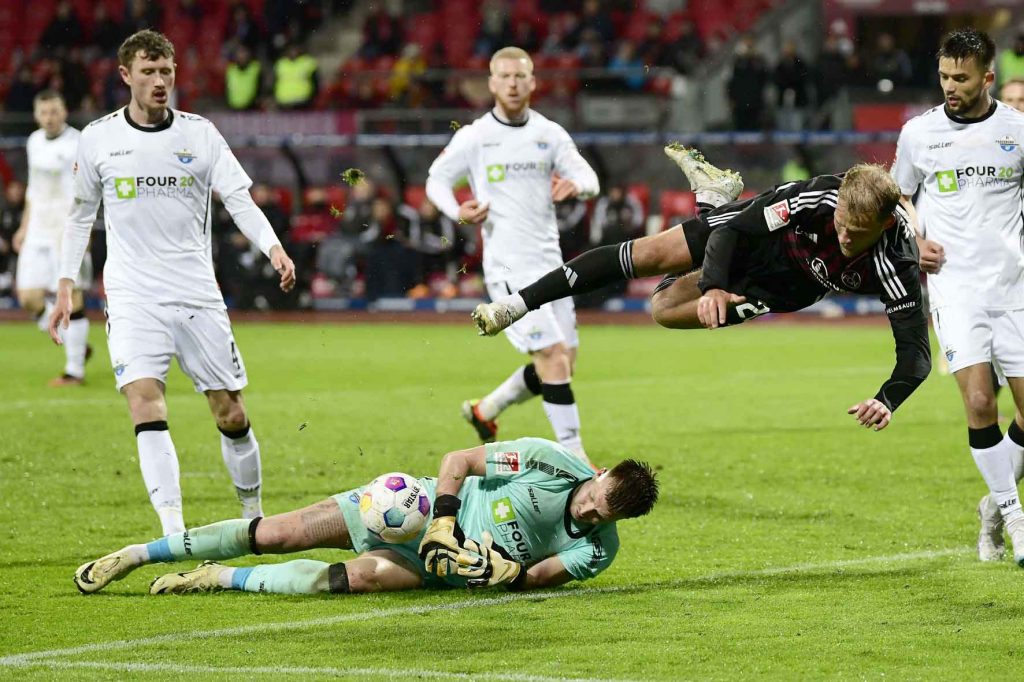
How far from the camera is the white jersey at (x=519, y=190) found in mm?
10297

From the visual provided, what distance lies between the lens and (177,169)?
753 centimetres

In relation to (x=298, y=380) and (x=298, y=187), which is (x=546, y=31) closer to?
(x=298, y=187)

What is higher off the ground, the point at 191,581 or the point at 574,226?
the point at 574,226

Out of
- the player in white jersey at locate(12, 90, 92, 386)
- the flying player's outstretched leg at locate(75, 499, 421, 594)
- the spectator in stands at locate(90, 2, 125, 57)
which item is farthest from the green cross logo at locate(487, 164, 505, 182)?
the spectator in stands at locate(90, 2, 125, 57)

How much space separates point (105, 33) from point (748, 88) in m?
12.2

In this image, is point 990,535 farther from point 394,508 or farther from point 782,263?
point 394,508

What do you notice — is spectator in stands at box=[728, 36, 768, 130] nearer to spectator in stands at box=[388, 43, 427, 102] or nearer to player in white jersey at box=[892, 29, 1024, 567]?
spectator in stands at box=[388, 43, 427, 102]

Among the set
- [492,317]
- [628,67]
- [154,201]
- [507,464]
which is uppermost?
[628,67]

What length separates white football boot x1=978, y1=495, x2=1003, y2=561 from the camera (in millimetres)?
7383

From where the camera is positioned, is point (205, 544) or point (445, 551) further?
point (205, 544)

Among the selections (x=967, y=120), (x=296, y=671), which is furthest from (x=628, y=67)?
(x=296, y=671)

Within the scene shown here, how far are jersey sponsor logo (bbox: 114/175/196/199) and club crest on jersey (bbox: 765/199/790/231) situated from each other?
2.91 m

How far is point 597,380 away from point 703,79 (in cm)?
1028

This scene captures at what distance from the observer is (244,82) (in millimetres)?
24766
